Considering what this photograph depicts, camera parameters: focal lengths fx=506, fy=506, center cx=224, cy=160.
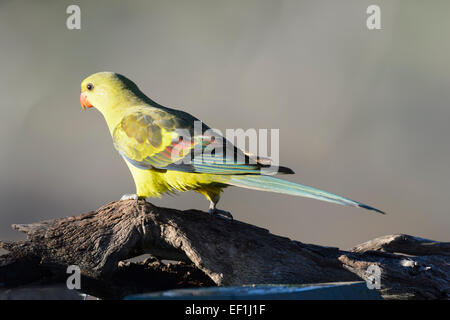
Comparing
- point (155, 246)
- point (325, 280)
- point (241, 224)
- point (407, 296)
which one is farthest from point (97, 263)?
point (407, 296)

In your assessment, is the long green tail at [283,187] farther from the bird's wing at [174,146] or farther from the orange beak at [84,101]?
the orange beak at [84,101]

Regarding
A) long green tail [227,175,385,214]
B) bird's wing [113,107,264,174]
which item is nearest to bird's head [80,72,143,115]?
bird's wing [113,107,264,174]

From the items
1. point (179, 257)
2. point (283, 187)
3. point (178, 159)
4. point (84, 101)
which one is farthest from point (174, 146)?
point (84, 101)

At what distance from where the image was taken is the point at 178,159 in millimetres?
4340

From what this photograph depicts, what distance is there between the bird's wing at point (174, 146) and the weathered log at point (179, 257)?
1.42 ft

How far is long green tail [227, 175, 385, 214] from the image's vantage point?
11.8ft

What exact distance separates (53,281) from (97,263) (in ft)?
1.02

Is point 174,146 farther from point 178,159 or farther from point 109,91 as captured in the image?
point 109,91

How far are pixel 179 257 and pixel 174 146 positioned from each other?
3.39ft

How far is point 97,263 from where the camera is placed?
140 inches

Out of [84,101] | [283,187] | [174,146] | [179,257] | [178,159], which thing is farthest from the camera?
[84,101]

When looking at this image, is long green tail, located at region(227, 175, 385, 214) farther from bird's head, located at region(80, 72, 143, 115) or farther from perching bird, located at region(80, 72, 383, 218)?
bird's head, located at region(80, 72, 143, 115)

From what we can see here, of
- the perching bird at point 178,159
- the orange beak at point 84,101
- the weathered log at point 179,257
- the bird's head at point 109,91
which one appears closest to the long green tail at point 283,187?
the perching bird at point 178,159
